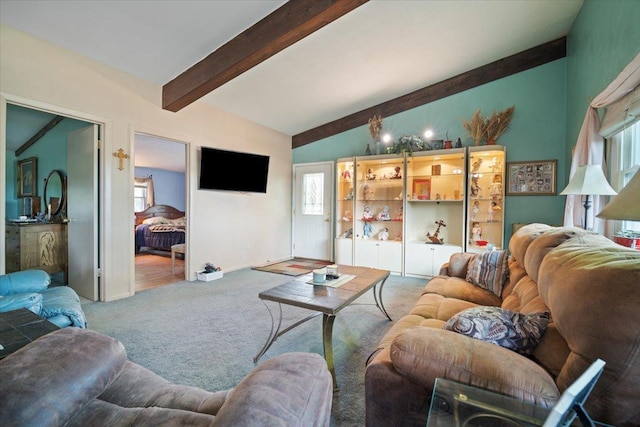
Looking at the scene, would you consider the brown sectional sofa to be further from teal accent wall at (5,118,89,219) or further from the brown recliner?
teal accent wall at (5,118,89,219)

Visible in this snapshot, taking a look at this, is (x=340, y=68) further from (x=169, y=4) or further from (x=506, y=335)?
(x=506, y=335)

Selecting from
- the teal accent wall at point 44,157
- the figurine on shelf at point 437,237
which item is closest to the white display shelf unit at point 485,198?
the figurine on shelf at point 437,237

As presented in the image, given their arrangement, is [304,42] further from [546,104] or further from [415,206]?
[546,104]

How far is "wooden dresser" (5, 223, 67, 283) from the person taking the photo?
391 cm

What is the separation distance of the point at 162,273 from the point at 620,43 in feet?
20.0

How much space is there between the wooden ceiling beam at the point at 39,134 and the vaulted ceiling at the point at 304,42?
225cm

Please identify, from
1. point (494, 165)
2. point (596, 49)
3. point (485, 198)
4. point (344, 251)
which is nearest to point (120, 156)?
point (344, 251)

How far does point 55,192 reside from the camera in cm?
483

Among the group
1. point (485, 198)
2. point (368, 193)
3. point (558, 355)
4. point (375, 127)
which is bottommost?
point (558, 355)

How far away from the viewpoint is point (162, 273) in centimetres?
484

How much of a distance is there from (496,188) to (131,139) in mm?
5055


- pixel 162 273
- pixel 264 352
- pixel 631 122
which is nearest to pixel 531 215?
pixel 631 122

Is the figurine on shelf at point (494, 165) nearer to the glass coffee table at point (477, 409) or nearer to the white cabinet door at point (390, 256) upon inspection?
the white cabinet door at point (390, 256)

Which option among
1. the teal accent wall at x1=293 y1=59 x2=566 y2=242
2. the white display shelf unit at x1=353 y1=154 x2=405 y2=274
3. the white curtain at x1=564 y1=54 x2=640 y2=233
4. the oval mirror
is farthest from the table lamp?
the oval mirror
